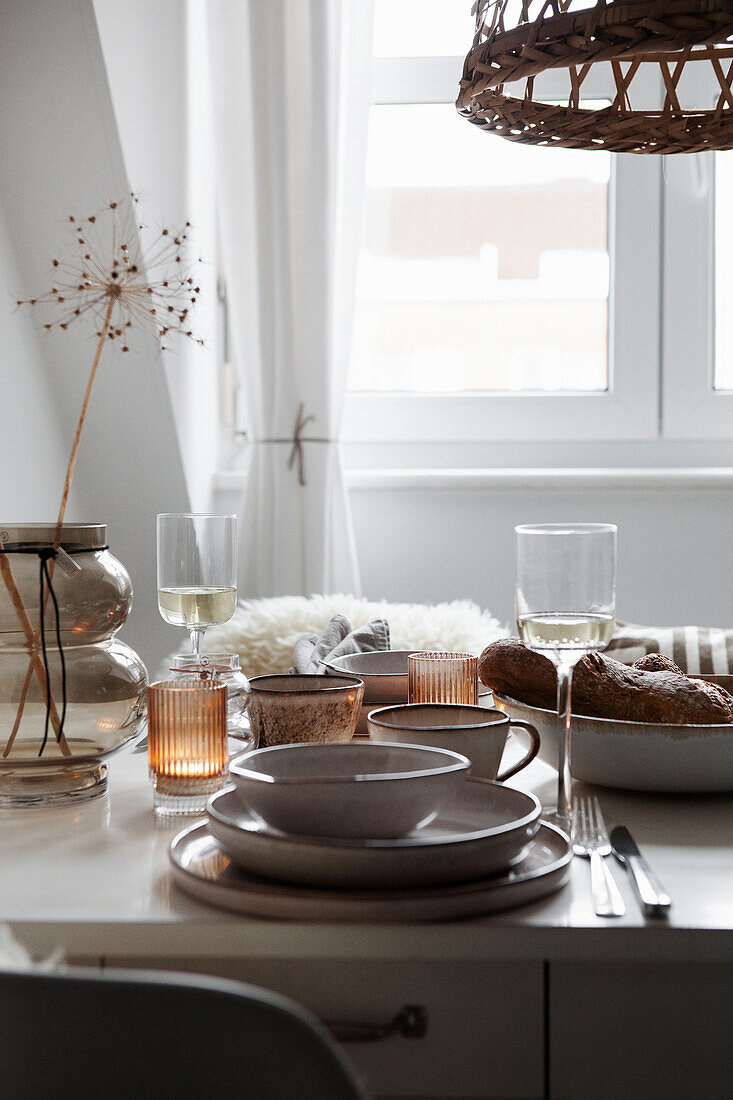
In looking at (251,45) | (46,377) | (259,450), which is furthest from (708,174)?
(46,377)

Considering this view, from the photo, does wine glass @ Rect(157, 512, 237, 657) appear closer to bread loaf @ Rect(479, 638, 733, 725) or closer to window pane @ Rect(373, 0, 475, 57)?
bread loaf @ Rect(479, 638, 733, 725)

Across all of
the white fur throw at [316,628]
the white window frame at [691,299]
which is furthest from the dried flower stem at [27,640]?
the white window frame at [691,299]

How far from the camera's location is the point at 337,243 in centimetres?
234

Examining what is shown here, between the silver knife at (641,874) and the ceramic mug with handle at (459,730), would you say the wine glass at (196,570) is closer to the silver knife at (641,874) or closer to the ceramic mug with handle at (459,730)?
the ceramic mug with handle at (459,730)

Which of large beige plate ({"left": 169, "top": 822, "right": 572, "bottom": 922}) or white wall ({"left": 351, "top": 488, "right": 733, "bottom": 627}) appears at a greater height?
white wall ({"left": 351, "top": 488, "right": 733, "bottom": 627})

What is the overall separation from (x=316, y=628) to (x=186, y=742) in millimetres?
1035

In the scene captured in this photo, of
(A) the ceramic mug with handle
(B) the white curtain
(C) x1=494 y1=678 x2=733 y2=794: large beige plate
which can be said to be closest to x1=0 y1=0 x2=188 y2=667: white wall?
(B) the white curtain

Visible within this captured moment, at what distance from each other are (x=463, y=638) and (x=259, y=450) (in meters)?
0.74

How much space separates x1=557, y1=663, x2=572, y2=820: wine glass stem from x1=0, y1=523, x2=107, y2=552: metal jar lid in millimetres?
408

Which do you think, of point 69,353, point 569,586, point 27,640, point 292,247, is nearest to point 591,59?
point 569,586

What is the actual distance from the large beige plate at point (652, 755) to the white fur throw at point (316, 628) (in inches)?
36.2

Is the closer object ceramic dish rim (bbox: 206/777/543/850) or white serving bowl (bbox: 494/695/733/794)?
ceramic dish rim (bbox: 206/777/543/850)

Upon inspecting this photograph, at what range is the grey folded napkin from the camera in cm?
128

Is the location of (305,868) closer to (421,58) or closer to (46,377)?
(46,377)
